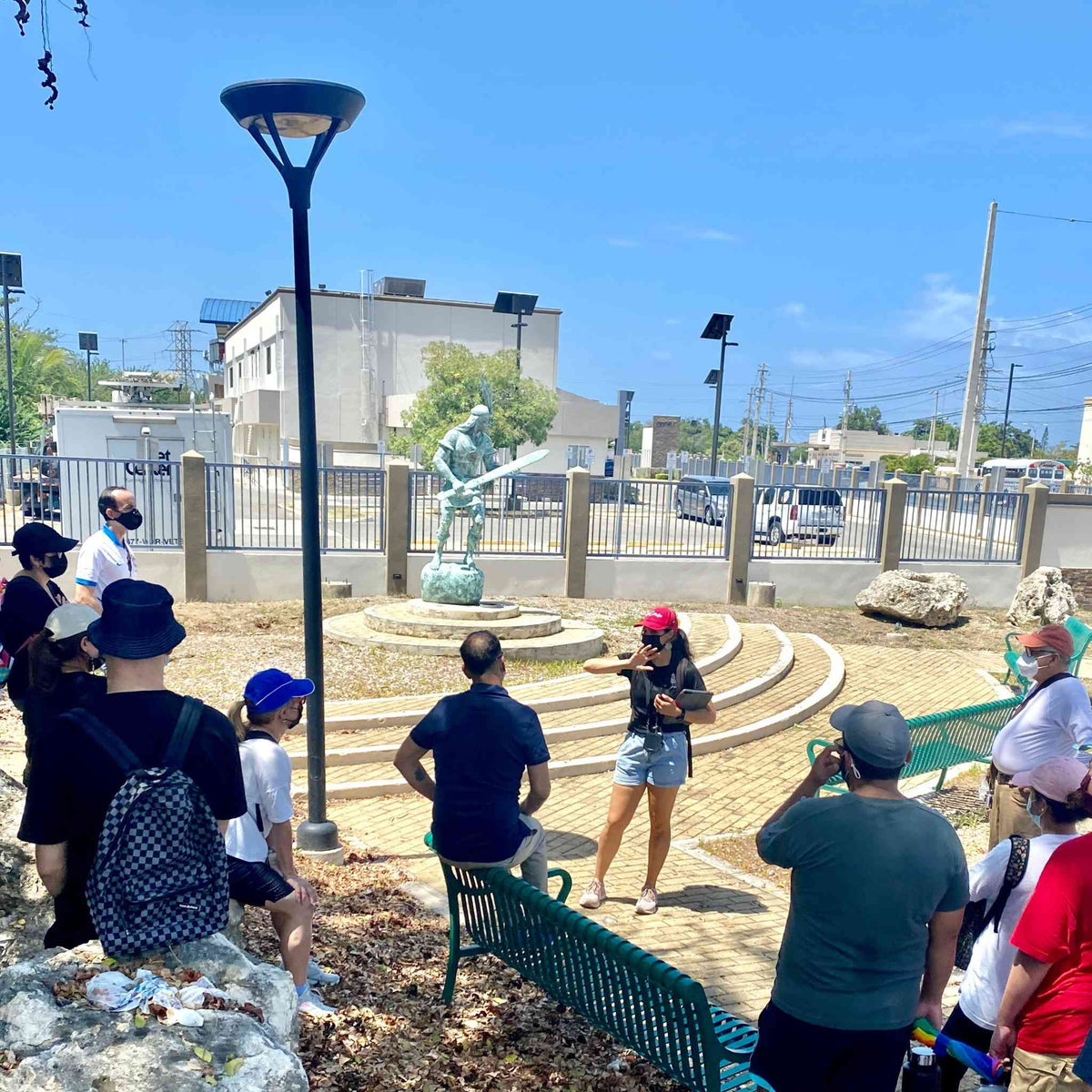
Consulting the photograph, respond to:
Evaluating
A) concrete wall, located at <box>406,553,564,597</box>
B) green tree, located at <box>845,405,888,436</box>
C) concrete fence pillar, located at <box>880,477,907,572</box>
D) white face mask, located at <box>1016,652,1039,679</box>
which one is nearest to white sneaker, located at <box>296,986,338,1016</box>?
white face mask, located at <box>1016,652,1039,679</box>

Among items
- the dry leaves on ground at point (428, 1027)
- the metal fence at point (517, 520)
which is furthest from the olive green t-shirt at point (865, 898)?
the metal fence at point (517, 520)

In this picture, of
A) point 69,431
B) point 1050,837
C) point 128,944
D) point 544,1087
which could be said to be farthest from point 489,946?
point 69,431

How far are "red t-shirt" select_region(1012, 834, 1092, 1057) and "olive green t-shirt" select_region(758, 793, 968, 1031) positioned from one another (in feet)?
0.68

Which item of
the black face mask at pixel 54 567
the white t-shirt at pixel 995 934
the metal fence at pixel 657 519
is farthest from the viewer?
the metal fence at pixel 657 519

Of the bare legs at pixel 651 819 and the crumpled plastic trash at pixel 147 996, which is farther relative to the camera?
the bare legs at pixel 651 819

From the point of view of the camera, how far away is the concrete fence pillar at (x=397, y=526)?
15.4m

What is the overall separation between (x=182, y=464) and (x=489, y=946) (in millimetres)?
11939

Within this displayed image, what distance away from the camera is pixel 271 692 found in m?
3.77

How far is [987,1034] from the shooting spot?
328cm

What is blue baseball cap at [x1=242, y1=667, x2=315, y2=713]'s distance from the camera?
377 cm

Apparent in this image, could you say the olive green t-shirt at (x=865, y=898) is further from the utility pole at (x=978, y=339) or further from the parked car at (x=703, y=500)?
the utility pole at (x=978, y=339)

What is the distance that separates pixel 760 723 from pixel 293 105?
23.2ft

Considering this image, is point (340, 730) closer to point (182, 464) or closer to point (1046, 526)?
point (182, 464)

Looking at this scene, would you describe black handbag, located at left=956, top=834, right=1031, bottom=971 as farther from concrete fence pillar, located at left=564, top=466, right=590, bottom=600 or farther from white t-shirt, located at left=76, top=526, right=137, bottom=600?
concrete fence pillar, located at left=564, top=466, right=590, bottom=600
